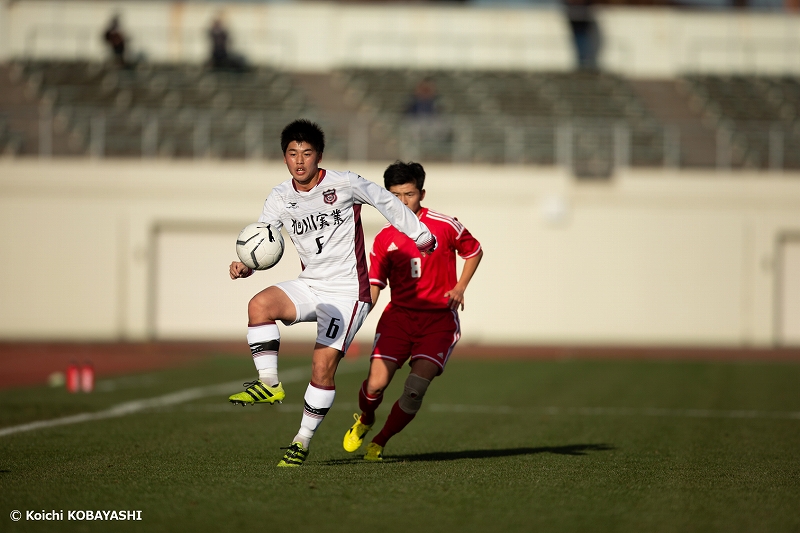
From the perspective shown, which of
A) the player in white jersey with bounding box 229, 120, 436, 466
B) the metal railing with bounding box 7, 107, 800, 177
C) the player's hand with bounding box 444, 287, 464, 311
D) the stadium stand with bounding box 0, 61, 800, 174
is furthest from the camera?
the stadium stand with bounding box 0, 61, 800, 174

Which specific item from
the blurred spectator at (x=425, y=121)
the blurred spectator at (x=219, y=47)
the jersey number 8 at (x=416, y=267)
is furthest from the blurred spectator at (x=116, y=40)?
the jersey number 8 at (x=416, y=267)

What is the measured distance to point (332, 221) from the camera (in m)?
7.63

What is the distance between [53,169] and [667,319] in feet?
52.8

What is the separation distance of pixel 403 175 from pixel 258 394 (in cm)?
216

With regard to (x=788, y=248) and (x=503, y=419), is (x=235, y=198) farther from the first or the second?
(x=503, y=419)

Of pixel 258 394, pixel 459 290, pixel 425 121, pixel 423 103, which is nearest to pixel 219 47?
pixel 423 103

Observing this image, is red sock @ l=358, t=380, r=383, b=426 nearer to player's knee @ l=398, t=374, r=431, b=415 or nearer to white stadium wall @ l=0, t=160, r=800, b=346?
player's knee @ l=398, t=374, r=431, b=415

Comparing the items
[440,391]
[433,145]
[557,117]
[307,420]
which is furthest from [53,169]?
[307,420]

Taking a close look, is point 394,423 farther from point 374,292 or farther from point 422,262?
point 422,262

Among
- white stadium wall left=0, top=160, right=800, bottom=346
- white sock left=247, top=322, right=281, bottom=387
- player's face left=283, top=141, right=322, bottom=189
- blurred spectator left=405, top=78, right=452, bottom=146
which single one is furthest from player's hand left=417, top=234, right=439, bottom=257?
blurred spectator left=405, top=78, right=452, bottom=146

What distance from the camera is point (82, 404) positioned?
12883mm

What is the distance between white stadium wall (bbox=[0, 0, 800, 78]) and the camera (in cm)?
3491

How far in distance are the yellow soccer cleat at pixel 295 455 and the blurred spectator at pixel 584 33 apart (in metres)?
30.2

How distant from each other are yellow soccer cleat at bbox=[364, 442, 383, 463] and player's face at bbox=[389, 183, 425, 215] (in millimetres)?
1847
